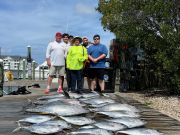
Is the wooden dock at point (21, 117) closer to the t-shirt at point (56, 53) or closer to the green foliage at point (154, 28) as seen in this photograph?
the t-shirt at point (56, 53)

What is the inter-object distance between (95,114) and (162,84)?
9.63m

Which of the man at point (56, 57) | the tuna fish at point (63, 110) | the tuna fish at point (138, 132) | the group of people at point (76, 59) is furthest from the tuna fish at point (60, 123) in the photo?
the man at point (56, 57)

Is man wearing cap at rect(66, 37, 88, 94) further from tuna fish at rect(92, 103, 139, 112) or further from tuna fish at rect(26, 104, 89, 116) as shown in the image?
tuna fish at rect(26, 104, 89, 116)

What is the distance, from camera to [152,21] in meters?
17.1

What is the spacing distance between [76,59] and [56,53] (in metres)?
0.79

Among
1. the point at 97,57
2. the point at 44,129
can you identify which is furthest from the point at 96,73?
the point at 44,129

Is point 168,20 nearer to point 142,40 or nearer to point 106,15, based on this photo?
point 142,40

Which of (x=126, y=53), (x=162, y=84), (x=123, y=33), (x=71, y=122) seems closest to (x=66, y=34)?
(x=123, y=33)

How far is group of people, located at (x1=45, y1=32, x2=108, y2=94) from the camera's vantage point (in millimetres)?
14250

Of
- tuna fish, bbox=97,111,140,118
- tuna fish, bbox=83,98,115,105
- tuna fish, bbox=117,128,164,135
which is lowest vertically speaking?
tuna fish, bbox=117,128,164,135

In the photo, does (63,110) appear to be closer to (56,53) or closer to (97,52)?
(97,52)

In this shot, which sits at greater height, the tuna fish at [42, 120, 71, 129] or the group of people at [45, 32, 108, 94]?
the group of people at [45, 32, 108, 94]

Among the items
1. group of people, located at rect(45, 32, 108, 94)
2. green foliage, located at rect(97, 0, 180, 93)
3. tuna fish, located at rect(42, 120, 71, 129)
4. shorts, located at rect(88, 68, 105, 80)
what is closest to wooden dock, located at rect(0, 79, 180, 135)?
tuna fish, located at rect(42, 120, 71, 129)

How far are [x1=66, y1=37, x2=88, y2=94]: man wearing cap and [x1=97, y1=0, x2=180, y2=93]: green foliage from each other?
9.92 feet
